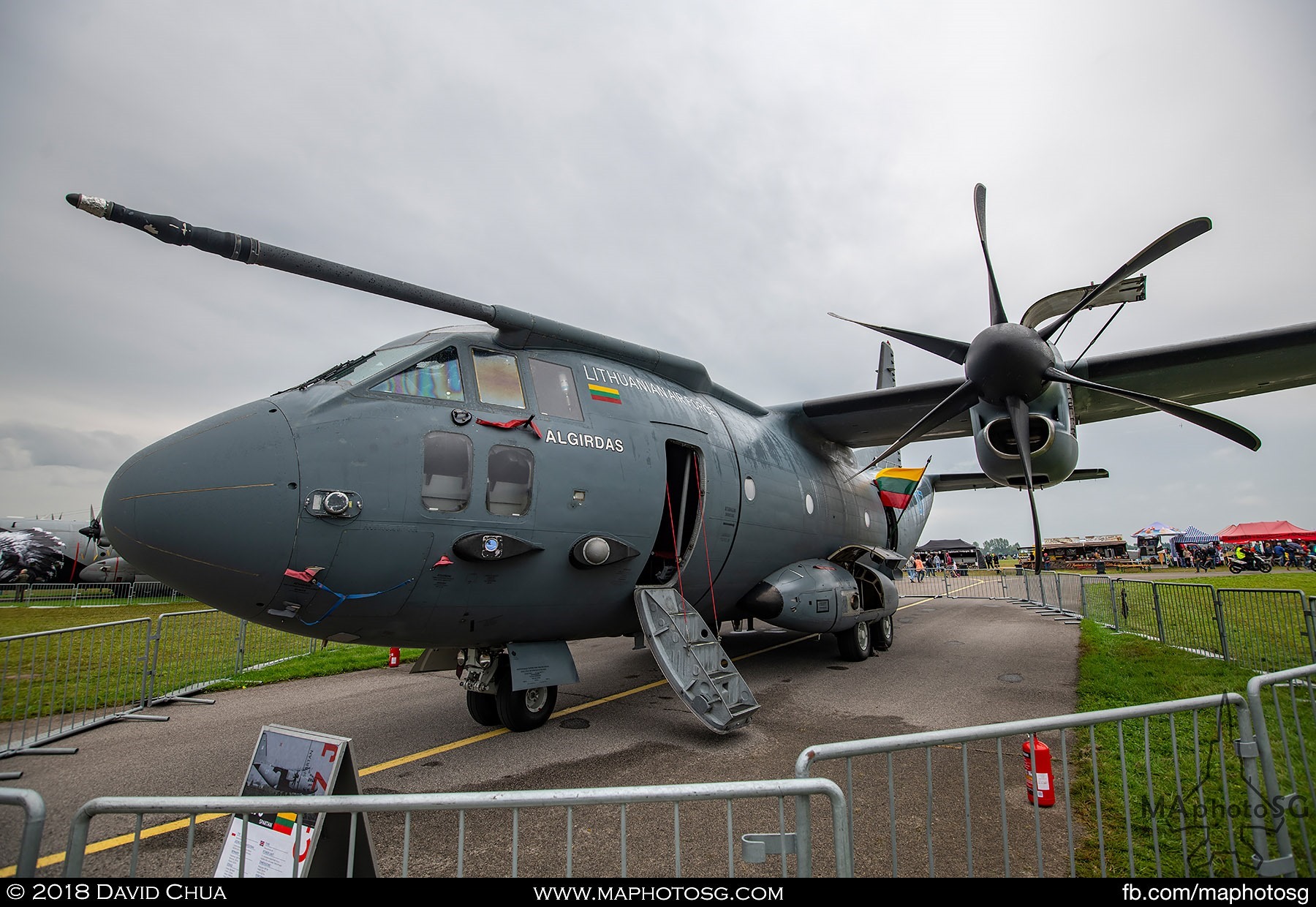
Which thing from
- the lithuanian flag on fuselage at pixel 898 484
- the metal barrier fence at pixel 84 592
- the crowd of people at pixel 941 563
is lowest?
the crowd of people at pixel 941 563

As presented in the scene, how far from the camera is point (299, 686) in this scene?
33.2 feet

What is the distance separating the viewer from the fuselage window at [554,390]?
269 inches

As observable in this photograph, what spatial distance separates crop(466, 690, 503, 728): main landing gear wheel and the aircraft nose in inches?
115

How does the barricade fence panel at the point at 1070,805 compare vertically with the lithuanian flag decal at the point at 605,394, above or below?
below

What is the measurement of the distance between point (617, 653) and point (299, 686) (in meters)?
5.56

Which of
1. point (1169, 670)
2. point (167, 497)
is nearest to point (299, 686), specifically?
point (167, 497)

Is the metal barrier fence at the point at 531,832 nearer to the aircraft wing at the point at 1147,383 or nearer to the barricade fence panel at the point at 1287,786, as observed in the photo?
the barricade fence panel at the point at 1287,786

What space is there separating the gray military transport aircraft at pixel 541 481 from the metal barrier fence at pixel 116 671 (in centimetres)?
362

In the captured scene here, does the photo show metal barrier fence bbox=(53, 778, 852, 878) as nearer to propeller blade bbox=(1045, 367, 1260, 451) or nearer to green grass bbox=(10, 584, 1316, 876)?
green grass bbox=(10, 584, 1316, 876)

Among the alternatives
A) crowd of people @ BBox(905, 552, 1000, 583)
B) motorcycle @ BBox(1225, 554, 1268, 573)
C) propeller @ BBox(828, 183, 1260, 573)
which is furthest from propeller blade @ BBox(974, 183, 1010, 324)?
crowd of people @ BBox(905, 552, 1000, 583)

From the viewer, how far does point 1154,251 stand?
25.4ft

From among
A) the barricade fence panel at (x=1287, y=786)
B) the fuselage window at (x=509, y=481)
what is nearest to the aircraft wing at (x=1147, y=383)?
the barricade fence panel at (x=1287, y=786)
